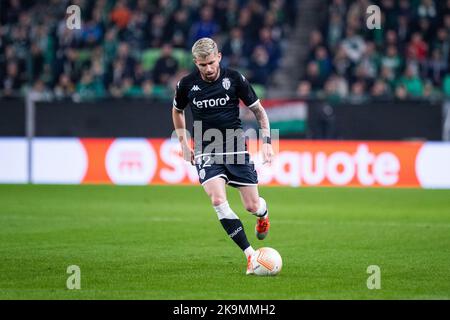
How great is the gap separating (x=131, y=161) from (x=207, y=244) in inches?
379

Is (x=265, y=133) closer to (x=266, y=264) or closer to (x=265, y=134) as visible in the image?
(x=265, y=134)

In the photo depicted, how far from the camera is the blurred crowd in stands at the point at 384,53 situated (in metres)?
22.8

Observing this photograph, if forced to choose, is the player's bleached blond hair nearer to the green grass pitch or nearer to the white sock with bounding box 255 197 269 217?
the white sock with bounding box 255 197 269 217

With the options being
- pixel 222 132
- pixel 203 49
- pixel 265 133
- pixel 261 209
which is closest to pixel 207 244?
pixel 261 209

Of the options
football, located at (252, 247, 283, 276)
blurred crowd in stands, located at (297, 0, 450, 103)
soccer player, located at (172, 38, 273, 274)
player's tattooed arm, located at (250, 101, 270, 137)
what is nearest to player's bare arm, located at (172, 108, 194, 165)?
soccer player, located at (172, 38, 273, 274)

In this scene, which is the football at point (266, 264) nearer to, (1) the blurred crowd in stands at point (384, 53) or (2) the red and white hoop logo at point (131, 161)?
(2) the red and white hoop logo at point (131, 161)

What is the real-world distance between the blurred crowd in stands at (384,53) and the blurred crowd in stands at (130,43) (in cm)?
138

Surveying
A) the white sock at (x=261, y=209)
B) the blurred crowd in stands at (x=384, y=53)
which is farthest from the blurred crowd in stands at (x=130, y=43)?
the white sock at (x=261, y=209)

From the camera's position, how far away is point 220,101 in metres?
10.2

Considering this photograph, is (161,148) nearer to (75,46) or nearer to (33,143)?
(33,143)

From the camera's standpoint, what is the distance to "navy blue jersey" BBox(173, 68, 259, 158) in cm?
1021

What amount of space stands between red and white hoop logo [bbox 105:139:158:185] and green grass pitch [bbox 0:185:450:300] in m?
1.31

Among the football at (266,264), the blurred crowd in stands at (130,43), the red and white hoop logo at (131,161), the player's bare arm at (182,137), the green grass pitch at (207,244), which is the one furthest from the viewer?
the blurred crowd in stands at (130,43)
